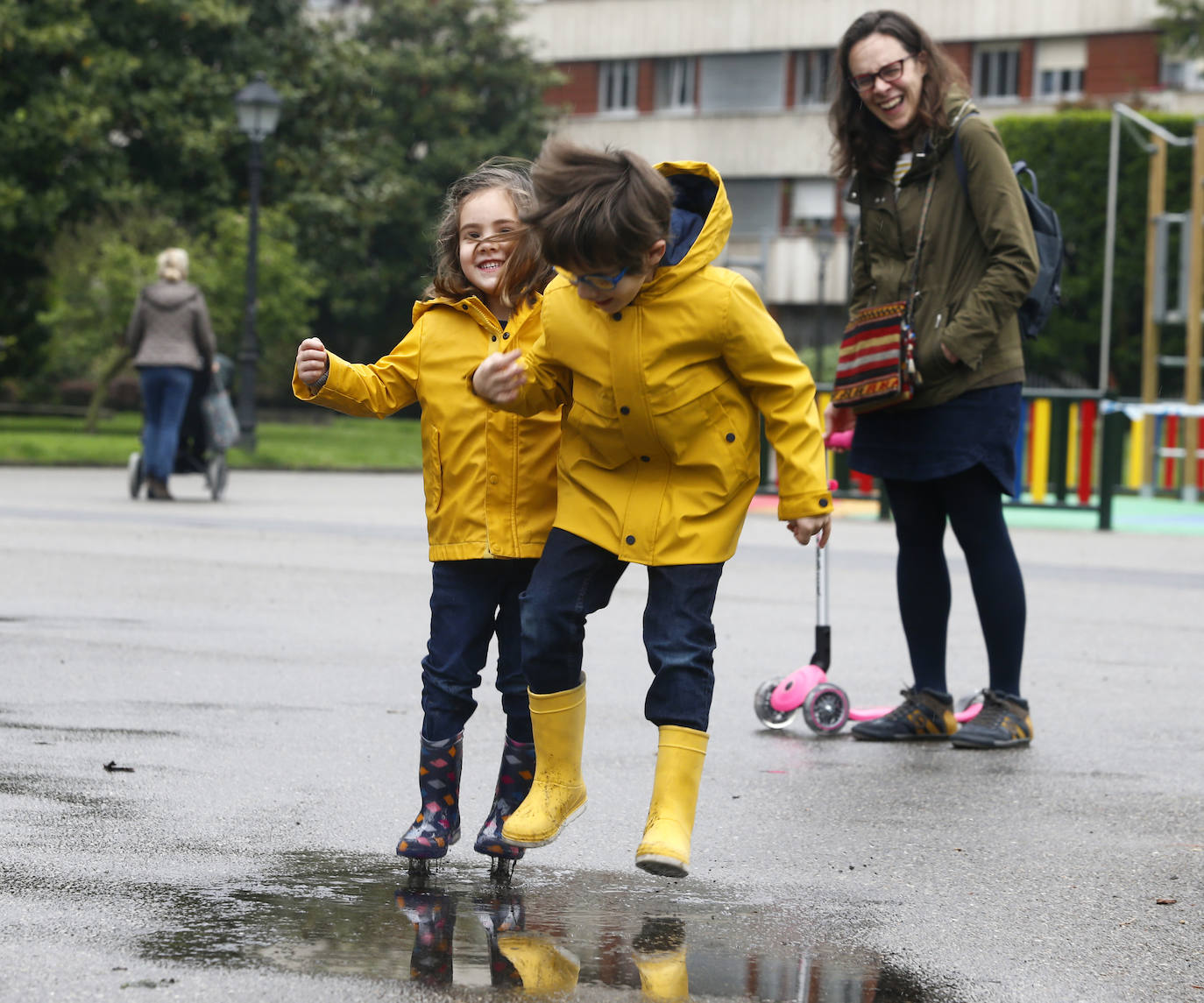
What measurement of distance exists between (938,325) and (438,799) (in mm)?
2496

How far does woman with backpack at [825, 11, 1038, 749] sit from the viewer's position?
5.63 m

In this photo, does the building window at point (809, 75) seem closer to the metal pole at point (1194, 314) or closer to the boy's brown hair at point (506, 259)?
the metal pole at point (1194, 314)

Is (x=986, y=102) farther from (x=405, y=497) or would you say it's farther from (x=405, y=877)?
(x=405, y=877)

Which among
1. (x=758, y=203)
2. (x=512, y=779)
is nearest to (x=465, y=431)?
(x=512, y=779)

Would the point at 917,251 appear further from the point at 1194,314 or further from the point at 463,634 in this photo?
the point at 1194,314

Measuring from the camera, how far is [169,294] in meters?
14.7

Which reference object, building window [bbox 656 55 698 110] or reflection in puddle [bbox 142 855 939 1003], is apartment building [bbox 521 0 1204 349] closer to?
building window [bbox 656 55 698 110]

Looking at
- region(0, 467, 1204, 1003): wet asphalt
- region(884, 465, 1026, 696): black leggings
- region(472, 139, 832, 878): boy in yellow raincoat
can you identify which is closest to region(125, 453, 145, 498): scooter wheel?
region(0, 467, 1204, 1003): wet asphalt

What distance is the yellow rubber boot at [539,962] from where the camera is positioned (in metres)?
3.12

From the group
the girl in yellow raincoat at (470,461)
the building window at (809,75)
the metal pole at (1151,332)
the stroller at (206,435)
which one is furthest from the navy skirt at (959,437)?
the building window at (809,75)

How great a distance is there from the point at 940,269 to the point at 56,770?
9.76 ft

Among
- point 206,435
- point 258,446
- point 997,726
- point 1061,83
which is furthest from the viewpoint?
point 1061,83

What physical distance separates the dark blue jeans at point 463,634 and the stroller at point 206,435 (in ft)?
35.4

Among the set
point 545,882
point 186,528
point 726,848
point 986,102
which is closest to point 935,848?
point 726,848
